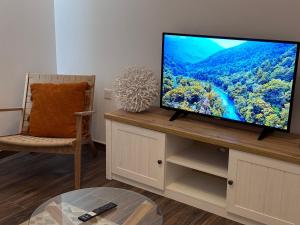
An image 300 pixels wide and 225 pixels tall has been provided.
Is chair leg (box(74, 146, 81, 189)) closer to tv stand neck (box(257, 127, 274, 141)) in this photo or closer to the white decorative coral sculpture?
the white decorative coral sculpture

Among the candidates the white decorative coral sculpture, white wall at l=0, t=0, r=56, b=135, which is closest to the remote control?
the white decorative coral sculpture

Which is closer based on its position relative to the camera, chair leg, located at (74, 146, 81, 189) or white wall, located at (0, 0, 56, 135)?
chair leg, located at (74, 146, 81, 189)

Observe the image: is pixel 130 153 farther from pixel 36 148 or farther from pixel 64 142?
pixel 36 148

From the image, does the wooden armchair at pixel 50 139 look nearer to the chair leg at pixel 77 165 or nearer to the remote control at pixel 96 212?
the chair leg at pixel 77 165

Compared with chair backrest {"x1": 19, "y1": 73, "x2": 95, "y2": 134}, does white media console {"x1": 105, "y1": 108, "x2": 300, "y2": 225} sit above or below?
below

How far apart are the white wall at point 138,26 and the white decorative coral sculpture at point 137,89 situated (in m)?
A: 0.32

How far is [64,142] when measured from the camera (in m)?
3.16

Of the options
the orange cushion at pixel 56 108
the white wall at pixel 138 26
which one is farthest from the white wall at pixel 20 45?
the orange cushion at pixel 56 108

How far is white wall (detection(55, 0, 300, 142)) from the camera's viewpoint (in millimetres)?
2887

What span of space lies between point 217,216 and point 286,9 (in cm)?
151

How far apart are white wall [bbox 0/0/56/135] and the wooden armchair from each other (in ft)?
0.64

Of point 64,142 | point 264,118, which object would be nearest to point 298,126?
point 264,118

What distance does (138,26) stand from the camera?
3.56 m

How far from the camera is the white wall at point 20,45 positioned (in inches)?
146
